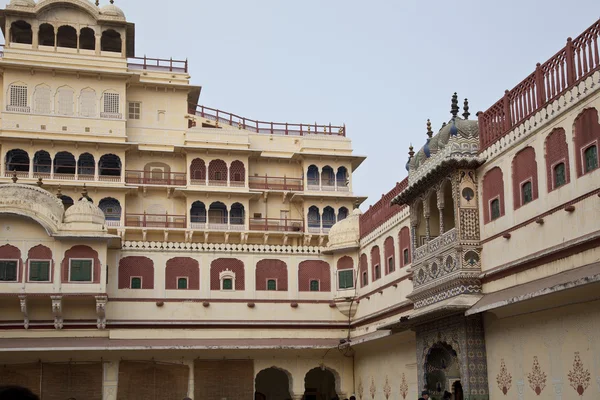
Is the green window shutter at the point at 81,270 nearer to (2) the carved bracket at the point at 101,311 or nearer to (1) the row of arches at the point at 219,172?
(2) the carved bracket at the point at 101,311

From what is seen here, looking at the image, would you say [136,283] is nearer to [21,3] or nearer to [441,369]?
[441,369]

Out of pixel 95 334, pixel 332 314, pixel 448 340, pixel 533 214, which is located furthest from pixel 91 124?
pixel 533 214

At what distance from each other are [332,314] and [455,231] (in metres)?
12.7

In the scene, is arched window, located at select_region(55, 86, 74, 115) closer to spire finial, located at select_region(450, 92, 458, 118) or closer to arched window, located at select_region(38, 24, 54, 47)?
arched window, located at select_region(38, 24, 54, 47)

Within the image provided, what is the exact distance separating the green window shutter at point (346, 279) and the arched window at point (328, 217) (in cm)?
923

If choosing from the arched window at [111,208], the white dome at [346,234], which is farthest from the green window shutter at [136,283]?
the arched window at [111,208]

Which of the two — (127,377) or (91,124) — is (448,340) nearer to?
(127,377)

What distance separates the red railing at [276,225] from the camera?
135ft

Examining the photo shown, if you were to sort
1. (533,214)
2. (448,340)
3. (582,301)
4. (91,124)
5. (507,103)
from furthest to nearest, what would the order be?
(91,124) < (448,340) < (507,103) < (533,214) < (582,301)

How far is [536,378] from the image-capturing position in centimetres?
1777

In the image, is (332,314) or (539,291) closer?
(539,291)

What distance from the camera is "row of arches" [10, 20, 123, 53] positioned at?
4097 cm

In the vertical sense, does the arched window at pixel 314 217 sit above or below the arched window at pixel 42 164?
below

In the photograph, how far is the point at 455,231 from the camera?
20547 millimetres
